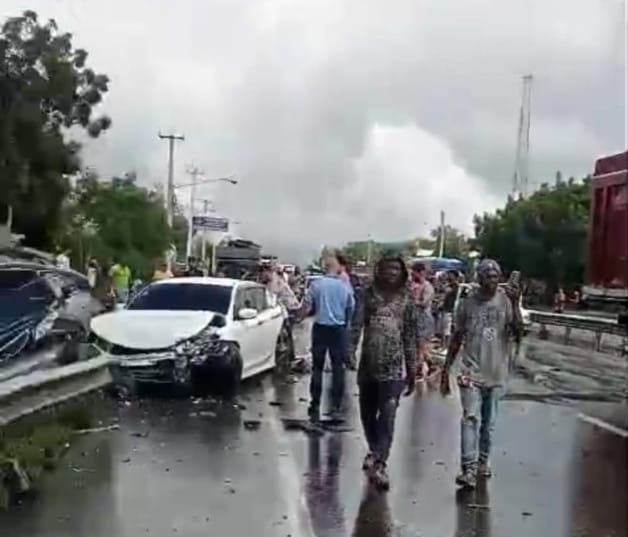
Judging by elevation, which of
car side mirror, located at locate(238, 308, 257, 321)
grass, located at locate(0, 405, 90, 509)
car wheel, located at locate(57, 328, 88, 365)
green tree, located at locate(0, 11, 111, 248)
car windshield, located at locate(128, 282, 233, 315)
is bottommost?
grass, located at locate(0, 405, 90, 509)

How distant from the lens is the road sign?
6994cm

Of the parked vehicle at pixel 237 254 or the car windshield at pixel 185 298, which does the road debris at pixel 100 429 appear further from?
the parked vehicle at pixel 237 254

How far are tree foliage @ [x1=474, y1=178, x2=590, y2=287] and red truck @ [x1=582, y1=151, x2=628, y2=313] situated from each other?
1064 cm

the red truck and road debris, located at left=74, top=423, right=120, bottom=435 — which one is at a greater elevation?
the red truck

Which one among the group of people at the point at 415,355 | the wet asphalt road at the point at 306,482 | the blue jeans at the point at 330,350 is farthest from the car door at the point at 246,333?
the group of people at the point at 415,355

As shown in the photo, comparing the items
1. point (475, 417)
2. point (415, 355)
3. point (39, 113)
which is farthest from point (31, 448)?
point (39, 113)

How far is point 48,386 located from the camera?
11141 mm

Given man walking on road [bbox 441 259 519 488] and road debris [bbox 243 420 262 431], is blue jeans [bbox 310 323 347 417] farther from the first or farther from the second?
man walking on road [bbox 441 259 519 488]

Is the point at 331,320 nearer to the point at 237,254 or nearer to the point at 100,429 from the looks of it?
the point at 100,429

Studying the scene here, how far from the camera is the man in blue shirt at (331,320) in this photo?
13.9 meters

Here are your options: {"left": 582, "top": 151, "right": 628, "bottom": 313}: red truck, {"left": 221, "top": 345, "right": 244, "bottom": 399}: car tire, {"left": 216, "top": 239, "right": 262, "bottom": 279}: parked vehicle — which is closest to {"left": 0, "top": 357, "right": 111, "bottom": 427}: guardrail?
{"left": 221, "top": 345, "right": 244, "bottom": 399}: car tire

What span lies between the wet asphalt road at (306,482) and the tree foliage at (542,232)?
716 inches

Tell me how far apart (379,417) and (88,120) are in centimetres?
2965

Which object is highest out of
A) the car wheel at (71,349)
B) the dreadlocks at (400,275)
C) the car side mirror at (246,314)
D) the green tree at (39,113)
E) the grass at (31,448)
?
the green tree at (39,113)
